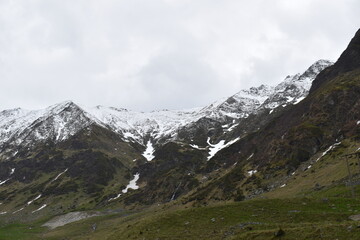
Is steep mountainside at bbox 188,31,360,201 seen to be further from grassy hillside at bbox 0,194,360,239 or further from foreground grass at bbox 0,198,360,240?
foreground grass at bbox 0,198,360,240

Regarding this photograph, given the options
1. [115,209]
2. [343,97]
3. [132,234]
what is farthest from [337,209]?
[115,209]

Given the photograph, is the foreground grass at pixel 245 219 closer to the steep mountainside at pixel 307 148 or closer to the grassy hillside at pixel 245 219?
the grassy hillside at pixel 245 219

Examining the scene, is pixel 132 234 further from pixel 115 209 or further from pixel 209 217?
pixel 115 209

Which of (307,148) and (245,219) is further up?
(245,219)

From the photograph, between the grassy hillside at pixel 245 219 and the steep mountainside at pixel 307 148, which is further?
the steep mountainside at pixel 307 148

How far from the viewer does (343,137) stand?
378 feet

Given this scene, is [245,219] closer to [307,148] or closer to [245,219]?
[245,219]

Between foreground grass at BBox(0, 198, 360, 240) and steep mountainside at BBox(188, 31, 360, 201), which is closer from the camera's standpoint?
foreground grass at BBox(0, 198, 360, 240)

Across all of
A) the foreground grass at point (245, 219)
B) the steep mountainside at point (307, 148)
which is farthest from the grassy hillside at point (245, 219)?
the steep mountainside at point (307, 148)

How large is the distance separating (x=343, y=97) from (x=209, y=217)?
416ft

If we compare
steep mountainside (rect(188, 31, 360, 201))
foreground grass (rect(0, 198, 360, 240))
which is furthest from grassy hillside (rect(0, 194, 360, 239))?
steep mountainside (rect(188, 31, 360, 201))

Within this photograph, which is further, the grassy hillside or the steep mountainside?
the steep mountainside

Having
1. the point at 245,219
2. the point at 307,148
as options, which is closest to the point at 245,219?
the point at 245,219

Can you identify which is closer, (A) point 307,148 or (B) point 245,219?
(B) point 245,219
